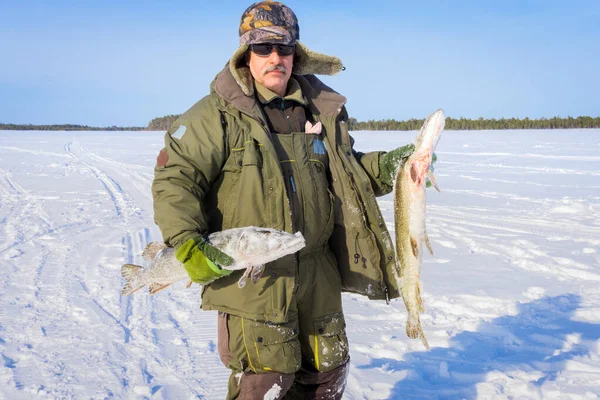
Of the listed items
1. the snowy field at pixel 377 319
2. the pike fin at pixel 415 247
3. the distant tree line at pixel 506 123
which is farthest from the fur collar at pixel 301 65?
the distant tree line at pixel 506 123

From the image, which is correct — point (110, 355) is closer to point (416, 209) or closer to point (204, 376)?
point (204, 376)

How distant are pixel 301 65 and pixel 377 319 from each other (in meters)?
2.75

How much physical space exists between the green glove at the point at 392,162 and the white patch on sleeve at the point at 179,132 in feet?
3.46

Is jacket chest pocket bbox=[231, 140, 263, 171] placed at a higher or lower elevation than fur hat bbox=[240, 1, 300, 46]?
lower

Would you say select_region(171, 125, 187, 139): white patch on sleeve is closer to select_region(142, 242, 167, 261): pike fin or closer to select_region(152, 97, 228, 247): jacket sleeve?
select_region(152, 97, 228, 247): jacket sleeve

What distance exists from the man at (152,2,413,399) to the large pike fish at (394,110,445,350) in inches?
5.3

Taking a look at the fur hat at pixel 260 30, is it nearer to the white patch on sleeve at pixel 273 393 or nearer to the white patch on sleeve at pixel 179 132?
the white patch on sleeve at pixel 179 132

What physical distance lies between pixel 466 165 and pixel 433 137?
51.8 feet

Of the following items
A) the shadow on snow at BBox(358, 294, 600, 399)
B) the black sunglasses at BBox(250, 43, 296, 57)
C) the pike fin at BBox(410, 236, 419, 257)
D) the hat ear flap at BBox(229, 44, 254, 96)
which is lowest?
the shadow on snow at BBox(358, 294, 600, 399)

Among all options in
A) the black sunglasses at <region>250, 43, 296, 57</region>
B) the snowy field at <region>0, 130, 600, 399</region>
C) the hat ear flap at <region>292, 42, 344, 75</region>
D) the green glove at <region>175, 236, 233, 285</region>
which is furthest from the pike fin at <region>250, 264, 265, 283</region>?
the snowy field at <region>0, 130, 600, 399</region>

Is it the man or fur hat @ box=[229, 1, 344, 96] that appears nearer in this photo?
the man

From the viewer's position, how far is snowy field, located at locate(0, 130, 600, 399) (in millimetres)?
3900

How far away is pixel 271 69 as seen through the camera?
280cm

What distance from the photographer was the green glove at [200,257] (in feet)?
7.93
